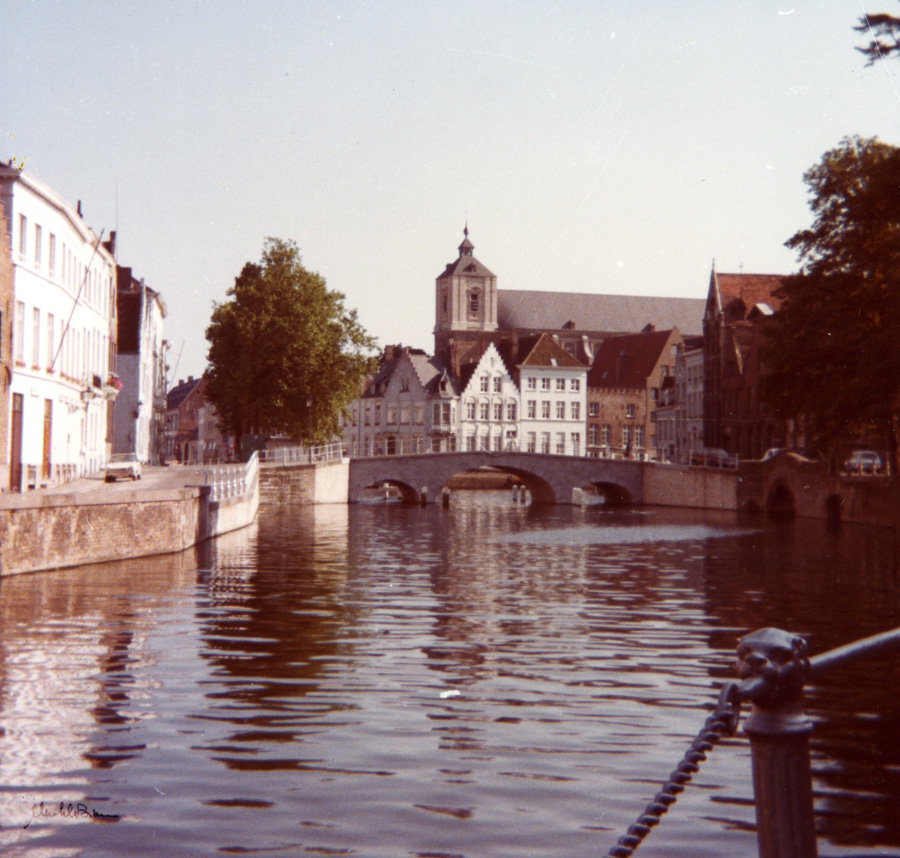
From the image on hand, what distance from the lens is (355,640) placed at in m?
16.9

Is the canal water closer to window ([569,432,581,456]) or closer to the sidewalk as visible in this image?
the sidewalk

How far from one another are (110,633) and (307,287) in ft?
154

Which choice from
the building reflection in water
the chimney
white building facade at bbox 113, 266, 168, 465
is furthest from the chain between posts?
the chimney

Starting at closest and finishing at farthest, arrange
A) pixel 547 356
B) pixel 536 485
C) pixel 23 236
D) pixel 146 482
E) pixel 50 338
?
pixel 23 236 → pixel 50 338 → pixel 146 482 → pixel 536 485 → pixel 547 356

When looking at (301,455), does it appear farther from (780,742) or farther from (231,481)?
(780,742)

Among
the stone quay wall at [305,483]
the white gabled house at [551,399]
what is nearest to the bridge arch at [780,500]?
the stone quay wall at [305,483]

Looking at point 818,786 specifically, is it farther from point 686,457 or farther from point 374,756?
point 686,457

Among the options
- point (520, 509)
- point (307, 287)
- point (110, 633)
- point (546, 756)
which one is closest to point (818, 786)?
point (546, 756)

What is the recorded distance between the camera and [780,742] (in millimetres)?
2883

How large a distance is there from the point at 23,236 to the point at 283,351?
25.2 m

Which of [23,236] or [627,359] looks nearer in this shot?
[23,236]

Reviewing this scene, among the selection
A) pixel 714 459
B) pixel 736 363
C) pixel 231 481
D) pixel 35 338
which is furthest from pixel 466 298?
pixel 35 338
